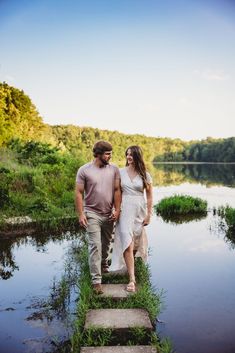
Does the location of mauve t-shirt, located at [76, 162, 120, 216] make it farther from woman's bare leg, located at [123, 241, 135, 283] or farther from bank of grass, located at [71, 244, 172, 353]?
bank of grass, located at [71, 244, 172, 353]

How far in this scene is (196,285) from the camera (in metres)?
6.83

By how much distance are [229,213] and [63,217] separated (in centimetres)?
526

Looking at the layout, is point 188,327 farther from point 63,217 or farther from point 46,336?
point 63,217

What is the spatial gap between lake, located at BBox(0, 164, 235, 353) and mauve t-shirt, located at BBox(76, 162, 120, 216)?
1.56 meters

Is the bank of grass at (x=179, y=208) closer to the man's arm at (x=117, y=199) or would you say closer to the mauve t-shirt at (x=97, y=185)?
the man's arm at (x=117, y=199)

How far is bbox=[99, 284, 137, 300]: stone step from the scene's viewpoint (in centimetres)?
496

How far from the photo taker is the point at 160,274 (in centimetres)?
738

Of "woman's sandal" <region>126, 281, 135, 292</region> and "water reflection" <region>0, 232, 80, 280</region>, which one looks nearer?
"woman's sandal" <region>126, 281, 135, 292</region>

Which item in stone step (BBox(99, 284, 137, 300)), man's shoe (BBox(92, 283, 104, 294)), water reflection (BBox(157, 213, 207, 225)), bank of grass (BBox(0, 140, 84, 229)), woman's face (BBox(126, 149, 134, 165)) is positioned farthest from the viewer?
water reflection (BBox(157, 213, 207, 225))

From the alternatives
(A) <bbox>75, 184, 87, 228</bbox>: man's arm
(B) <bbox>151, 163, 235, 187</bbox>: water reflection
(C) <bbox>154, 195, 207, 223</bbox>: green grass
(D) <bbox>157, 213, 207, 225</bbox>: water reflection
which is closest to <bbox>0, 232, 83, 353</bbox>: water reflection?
(A) <bbox>75, 184, 87, 228</bbox>: man's arm

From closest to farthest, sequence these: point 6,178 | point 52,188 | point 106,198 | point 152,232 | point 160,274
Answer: point 106,198 → point 160,274 → point 152,232 → point 6,178 → point 52,188

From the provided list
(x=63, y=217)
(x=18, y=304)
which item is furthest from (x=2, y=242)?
(x=18, y=304)

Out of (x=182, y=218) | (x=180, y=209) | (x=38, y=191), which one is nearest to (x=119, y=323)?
(x=182, y=218)

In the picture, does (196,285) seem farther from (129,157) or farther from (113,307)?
(129,157)
